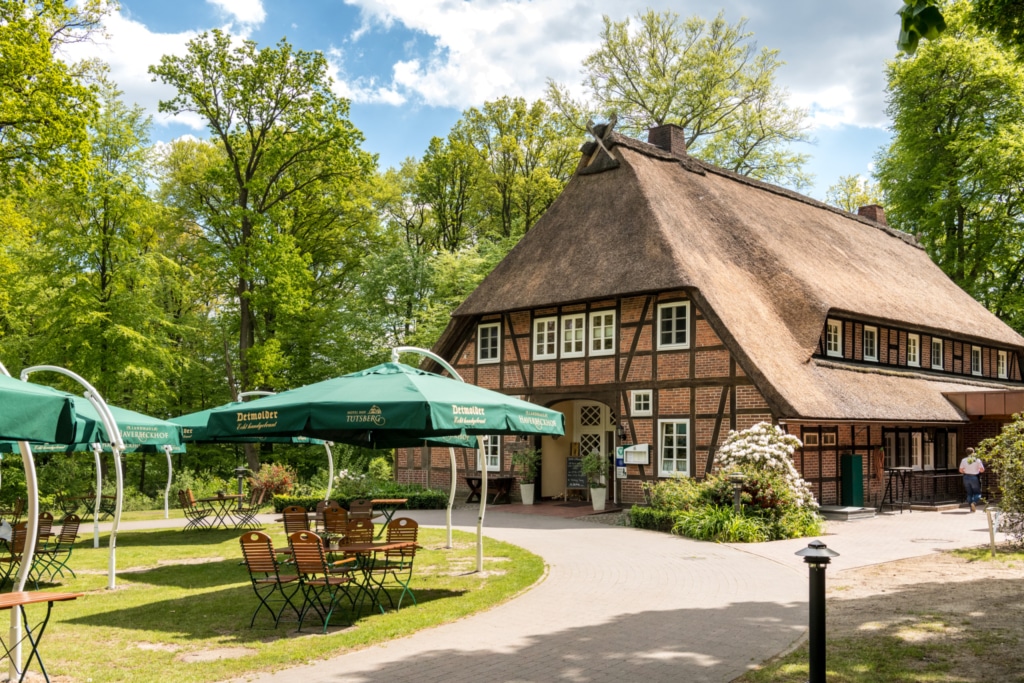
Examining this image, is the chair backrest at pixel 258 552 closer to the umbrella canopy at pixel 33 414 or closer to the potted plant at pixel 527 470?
the umbrella canopy at pixel 33 414

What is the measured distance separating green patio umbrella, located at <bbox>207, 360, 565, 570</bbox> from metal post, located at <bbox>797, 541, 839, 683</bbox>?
441cm

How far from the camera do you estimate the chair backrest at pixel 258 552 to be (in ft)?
29.9

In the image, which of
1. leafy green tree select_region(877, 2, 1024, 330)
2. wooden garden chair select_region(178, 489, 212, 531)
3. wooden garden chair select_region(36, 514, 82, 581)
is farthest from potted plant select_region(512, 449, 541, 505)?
leafy green tree select_region(877, 2, 1024, 330)

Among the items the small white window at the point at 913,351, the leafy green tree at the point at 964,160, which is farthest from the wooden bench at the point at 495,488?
the leafy green tree at the point at 964,160

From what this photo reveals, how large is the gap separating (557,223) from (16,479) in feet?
67.0

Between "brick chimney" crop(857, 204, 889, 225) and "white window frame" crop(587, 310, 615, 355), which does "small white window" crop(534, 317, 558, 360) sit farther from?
"brick chimney" crop(857, 204, 889, 225)

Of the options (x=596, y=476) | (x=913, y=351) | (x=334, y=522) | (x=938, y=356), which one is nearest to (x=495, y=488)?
(x=596, y=476)

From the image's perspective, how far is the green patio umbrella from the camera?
9.52 metres

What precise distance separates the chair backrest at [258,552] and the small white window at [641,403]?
525 inches

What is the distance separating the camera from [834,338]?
74.1ft

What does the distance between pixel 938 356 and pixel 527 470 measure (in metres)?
13.5

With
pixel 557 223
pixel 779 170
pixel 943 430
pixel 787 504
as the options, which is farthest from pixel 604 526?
pixel 779 170

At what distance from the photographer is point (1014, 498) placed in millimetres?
13148

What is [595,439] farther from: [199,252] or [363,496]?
[199,252]
